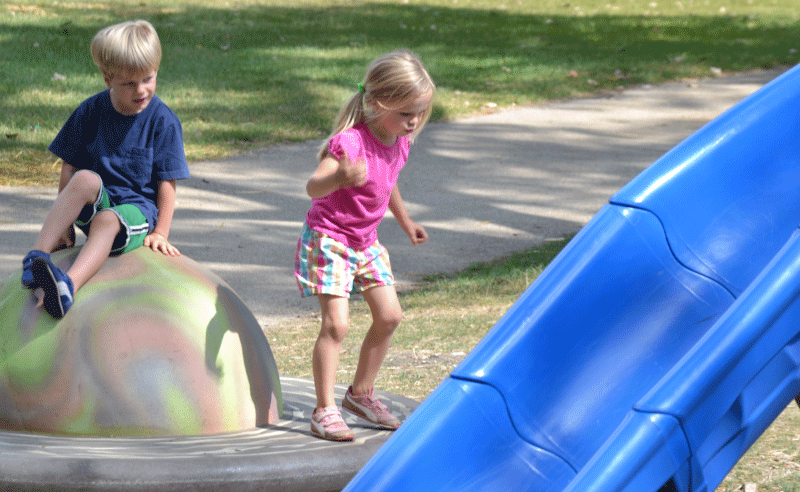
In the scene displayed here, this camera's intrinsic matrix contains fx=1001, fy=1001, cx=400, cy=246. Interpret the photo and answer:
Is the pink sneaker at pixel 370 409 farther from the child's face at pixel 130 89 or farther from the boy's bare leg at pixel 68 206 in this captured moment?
the child's face at pixel 130 89

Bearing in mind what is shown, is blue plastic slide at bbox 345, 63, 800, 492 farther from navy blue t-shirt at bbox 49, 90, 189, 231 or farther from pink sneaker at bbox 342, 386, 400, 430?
navy blue t-shirt at bbox 49, 90, 189, 231

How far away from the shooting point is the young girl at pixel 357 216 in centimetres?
341

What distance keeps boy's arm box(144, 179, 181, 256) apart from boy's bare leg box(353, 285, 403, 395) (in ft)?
2.48

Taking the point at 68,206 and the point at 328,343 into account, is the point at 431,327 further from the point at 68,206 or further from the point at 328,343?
the point at 68,206

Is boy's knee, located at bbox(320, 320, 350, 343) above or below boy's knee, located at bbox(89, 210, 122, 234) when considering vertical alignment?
below

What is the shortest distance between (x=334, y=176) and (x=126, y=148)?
87 centimetres

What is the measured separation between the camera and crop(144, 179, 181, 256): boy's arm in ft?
12.0

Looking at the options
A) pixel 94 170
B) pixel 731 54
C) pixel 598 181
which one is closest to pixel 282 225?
pixel 598 181

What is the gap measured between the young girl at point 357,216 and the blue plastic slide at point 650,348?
562mm

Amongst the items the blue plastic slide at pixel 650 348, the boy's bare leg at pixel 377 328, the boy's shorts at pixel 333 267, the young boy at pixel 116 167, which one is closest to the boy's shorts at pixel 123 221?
the young boy at pixel 116 167

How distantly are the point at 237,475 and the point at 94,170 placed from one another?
142 cm

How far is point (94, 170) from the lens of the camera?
12.3 ft

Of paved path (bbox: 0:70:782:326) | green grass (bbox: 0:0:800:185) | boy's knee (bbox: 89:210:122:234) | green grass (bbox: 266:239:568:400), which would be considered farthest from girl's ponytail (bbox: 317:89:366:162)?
green grass (bbox: 0:0:800:185)

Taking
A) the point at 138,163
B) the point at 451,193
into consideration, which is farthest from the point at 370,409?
the point at 451,193
